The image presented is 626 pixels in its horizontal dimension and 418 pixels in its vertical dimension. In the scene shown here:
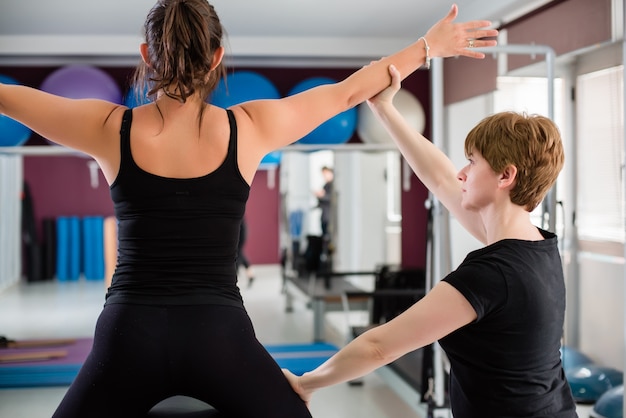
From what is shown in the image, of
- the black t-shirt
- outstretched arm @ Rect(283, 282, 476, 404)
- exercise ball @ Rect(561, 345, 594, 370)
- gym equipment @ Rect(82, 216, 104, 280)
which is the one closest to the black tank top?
A: outstretched arm @ Rect(283, 282, 476, 404)

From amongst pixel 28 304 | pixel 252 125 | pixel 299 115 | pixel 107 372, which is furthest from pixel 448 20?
pixel 28 304

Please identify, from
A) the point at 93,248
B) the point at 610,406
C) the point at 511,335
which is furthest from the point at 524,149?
the point at 93,248

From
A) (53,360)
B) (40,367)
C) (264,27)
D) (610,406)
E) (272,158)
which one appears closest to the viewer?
(610,406)

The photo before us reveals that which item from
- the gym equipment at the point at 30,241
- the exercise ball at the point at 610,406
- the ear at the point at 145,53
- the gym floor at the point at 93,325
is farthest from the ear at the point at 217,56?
the gym equipment at the point at 30,241

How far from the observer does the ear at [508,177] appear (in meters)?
1.25

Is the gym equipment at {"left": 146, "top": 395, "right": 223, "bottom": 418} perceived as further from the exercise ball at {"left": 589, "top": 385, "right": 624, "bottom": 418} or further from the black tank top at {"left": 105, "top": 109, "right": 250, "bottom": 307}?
the exercise ball at {"left": 589, "top": 385, "right": 624, "bottom": 418}

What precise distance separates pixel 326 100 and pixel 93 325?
19.8ft

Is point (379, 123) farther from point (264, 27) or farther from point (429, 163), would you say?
point (429, 163)

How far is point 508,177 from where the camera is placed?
4.13 ft

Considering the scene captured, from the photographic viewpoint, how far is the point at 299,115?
1.34 meters

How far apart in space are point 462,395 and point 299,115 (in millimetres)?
630

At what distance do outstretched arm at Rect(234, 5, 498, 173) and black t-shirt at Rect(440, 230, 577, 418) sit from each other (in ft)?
1.37

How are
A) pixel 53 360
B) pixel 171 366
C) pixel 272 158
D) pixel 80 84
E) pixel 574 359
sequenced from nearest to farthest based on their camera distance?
pixel 171 366 → pixel 574 359 → pixel 53 360 → pixel 80 84 → pixel 272 158

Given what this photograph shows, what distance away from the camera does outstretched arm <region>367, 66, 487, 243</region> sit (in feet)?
5.17
